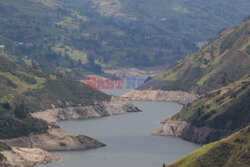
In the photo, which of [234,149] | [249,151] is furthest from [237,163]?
[234,149]

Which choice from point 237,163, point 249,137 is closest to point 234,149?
point 249,137

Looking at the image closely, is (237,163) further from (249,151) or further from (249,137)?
(249,137)

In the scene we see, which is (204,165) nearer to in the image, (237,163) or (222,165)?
(222,165)

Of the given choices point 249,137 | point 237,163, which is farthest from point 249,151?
point 249,137

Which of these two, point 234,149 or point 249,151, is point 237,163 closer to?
point 249,151

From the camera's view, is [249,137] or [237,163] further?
[249,137]

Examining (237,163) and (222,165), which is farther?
(222,165)

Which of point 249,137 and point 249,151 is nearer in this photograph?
point 249,151

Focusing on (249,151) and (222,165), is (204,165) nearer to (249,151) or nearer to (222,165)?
(222,165)
